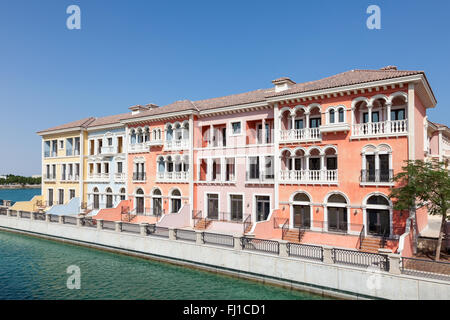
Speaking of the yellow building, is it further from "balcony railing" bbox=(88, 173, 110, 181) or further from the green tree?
the green tree

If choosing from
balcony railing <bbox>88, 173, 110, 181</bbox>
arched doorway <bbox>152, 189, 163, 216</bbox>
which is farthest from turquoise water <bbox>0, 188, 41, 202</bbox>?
arched doorway <bbox>152, 189, 163, 216</bbox>

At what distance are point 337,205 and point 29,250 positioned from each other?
78.9ft

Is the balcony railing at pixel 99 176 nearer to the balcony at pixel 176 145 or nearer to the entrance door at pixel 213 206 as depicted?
the balcony at pixel 176 145

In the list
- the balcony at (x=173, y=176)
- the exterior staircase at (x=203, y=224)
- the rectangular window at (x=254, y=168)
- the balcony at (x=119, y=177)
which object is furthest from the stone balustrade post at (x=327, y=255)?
the balcony at (x=119, y=177)

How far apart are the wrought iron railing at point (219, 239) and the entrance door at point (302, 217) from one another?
6.06 m

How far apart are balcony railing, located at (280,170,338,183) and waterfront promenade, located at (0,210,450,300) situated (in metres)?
6.13

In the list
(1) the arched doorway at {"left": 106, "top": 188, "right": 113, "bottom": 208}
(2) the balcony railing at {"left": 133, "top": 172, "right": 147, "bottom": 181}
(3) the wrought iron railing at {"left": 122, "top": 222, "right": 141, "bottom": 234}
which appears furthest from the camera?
(1) the arched doorway at {"left": 106, "top": 188, "right": 113, "bottom": 208}

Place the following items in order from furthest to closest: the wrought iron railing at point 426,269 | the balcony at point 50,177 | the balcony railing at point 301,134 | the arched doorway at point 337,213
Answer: the balcony at point 50,177 → the balcony railing at point 301,134 → the arched doorway at point 337,213 → the wrought iron railing at point 426,269

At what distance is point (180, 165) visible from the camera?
102 feet

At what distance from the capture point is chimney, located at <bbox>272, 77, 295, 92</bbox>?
26281mm

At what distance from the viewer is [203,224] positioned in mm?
27953

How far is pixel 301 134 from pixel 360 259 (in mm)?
10257

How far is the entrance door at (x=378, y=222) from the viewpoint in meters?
20.4
